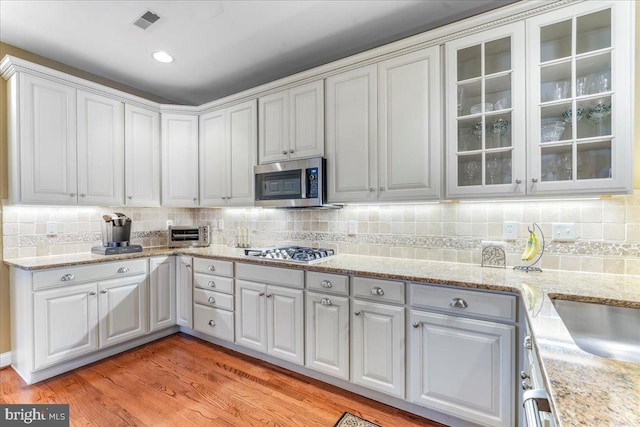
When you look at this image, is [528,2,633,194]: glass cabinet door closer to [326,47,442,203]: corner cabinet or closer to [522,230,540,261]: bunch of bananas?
[522,230,540,261]: bunch of bananas

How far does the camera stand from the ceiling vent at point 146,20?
212 cm

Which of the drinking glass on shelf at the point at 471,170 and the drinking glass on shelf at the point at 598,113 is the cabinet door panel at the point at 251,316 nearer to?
the drinking glass on shelf at the point at 471,170

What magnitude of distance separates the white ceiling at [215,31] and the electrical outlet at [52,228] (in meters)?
1.46

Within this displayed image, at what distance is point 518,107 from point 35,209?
3.75 meters

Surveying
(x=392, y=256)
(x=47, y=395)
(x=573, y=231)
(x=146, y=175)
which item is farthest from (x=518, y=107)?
(x=47, y=395)

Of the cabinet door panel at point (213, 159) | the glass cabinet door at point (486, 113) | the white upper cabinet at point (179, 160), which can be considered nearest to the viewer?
the glass cabinet door at point (486, 113)

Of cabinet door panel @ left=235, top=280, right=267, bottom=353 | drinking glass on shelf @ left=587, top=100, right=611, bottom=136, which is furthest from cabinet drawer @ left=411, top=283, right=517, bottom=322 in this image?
cabinet door panel @ left=235, top=280, right=267, bottom=353

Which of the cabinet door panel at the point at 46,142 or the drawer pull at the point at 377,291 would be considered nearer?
the drawer pull at the point at 377,291

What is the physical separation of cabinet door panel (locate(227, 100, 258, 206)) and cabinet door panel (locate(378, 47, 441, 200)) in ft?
4.23

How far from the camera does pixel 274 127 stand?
→ 9.08ft

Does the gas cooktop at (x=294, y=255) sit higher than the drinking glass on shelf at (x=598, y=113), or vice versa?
the drinking glass on shelf at (x=598, y=113)

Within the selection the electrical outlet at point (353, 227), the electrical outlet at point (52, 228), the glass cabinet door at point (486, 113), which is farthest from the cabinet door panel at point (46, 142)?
the glass cabinet door at point (486, 113)

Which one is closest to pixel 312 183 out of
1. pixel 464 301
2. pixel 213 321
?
pixel 464 301

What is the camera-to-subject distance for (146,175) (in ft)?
10.3
